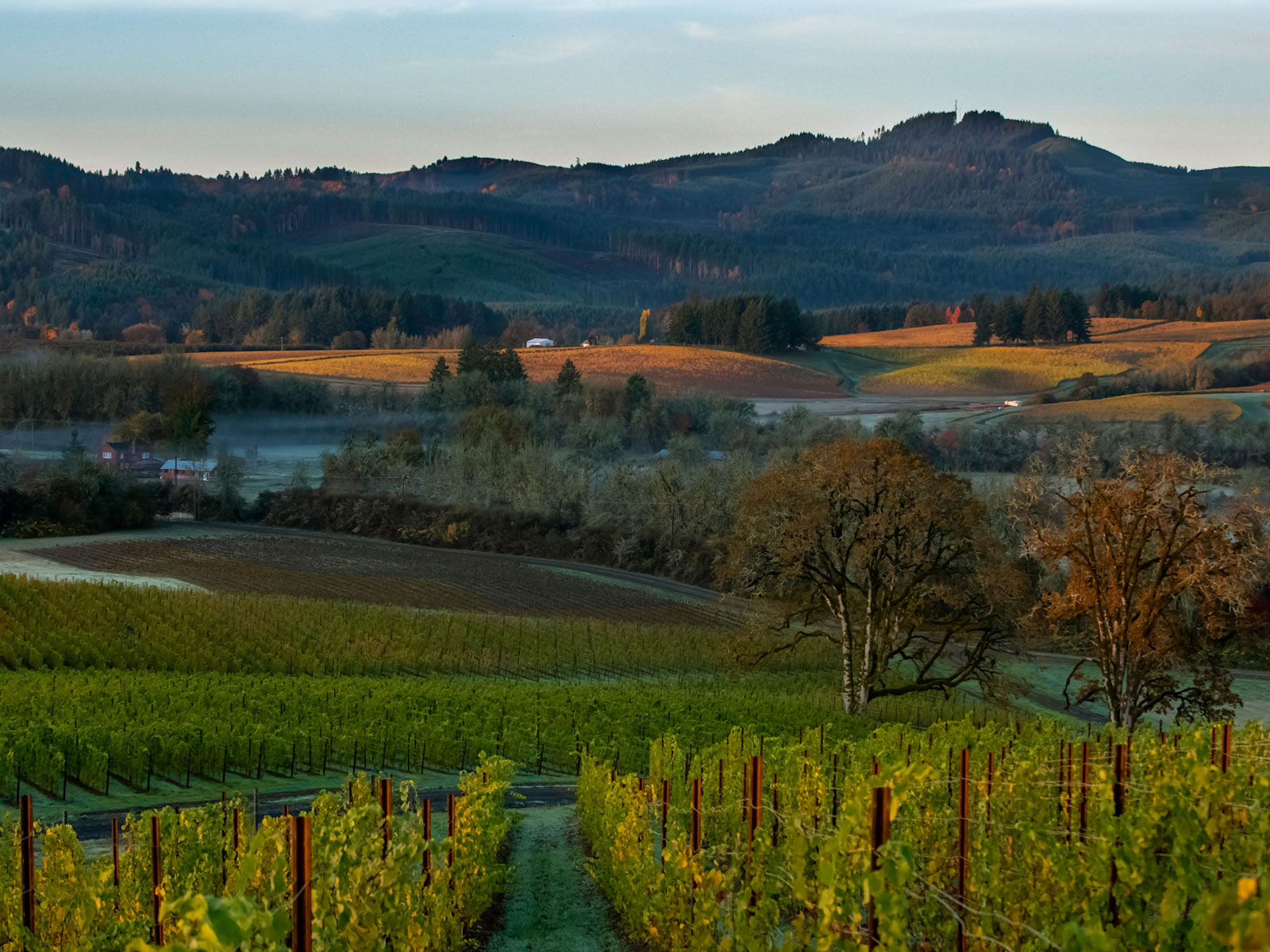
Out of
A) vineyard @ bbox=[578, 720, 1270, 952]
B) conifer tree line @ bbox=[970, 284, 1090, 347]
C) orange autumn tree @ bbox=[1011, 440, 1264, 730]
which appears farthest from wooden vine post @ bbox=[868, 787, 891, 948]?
conifer tree line @ bbox=[970, 284, 1090, 347]

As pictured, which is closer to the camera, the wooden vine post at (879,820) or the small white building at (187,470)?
the wooden vine post at (879,820)

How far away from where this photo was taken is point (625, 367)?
488ft

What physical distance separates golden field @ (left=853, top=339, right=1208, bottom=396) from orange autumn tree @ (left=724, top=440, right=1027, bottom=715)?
106019 mm

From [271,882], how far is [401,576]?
57.1m

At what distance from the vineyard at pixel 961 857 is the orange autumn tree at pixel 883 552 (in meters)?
19.7

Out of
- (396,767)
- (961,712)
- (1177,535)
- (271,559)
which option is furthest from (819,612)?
(271,559)

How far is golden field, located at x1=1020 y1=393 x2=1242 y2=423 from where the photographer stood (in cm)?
10875

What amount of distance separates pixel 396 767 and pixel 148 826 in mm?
13262

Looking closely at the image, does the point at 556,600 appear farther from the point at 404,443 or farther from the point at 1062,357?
the point at 1062,357

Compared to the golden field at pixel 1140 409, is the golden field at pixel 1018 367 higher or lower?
higher

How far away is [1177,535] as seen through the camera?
1363 inches

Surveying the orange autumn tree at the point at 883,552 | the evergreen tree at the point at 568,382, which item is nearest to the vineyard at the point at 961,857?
the orange autumn tree at the point at 883,552

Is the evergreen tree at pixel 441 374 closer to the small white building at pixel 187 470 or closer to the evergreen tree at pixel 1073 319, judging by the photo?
the small white building at pixel 187 470

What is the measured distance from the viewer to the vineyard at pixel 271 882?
614cm
